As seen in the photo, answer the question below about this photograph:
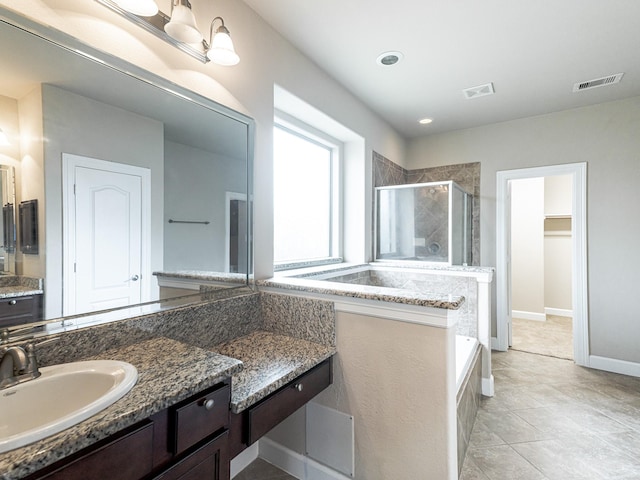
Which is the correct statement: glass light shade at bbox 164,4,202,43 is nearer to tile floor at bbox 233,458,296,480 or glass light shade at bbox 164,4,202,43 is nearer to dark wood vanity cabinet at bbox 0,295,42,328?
dark wood vanity cabinet at bbox 0,295,42,328

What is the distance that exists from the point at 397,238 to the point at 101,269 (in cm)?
259

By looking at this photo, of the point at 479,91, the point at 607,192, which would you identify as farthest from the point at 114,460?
the point at 607,192

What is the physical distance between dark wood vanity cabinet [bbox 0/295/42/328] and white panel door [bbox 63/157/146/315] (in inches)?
2.9

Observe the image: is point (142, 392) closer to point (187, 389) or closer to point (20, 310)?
point (187, 389)

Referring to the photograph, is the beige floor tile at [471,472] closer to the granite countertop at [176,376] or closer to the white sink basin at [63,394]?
the granite countertop at [176,376]

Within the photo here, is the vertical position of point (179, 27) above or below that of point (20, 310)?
above

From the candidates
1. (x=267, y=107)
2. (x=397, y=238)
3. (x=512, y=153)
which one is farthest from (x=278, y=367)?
(x=512, y=153)

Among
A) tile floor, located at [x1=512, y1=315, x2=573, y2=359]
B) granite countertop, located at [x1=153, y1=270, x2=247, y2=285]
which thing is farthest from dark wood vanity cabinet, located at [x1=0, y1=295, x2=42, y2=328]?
tile floor, located at [x1=512, y1=315, x2=573, y2=359]

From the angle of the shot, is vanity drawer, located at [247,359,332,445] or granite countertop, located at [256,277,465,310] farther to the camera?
granite countertop, located at [256,277,465,310]

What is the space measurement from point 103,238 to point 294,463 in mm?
1493

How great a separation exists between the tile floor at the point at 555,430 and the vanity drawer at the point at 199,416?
103cm

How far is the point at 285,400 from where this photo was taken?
4.13 feet

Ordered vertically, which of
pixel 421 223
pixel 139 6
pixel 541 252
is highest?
pixel 139 6

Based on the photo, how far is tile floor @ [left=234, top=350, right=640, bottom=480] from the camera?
1677 millimetres
